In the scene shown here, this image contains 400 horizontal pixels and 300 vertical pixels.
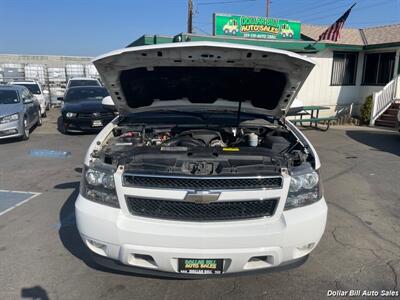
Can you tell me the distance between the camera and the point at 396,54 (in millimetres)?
13984

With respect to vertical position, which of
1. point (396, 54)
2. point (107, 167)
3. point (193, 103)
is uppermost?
point (396, 54)

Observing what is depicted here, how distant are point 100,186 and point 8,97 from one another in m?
9.01

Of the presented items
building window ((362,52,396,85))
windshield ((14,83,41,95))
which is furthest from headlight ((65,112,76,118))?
building window ((362,52,396,85))

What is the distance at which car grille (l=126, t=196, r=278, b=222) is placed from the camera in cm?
257

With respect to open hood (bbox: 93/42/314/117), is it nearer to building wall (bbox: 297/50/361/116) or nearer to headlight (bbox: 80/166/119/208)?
headlight (bbox: 80/166/119/208)

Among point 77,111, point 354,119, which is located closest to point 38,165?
point 77,111

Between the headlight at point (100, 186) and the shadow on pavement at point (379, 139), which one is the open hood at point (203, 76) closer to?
the headlight at point (100, 186)

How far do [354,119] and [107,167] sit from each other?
13.4 metres

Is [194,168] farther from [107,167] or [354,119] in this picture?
[354,119]

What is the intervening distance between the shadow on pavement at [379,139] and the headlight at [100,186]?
8.01 m

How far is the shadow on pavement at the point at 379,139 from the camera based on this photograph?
9203mm

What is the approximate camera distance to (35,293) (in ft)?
9.52

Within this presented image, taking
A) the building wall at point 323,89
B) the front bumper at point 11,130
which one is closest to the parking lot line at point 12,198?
the front bumper at point 11,130

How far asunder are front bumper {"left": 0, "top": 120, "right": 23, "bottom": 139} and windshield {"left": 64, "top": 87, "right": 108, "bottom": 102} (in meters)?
2.91
